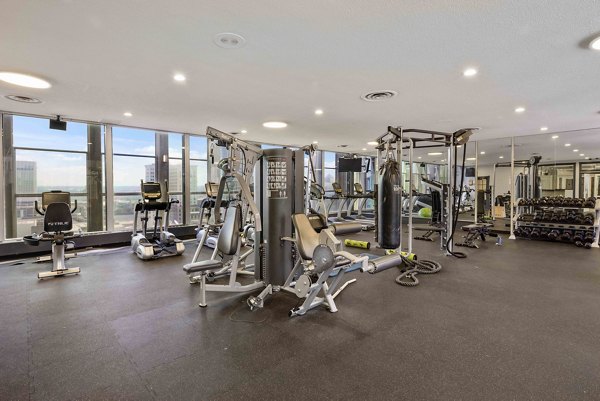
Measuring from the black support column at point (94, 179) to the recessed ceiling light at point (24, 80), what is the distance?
99.9 inches

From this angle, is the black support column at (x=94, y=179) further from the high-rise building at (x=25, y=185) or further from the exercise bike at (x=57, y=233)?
the exercise bike at (x=57, y=233)

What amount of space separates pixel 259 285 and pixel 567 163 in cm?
1066

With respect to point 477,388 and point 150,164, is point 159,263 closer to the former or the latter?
point 150,164

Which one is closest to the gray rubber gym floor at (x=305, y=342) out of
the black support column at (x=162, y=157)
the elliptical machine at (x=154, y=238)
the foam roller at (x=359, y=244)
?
the elliptical machine at (x=154, y=238)

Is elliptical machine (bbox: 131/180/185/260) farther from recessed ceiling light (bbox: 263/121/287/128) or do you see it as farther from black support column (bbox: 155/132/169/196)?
recessed ceiling light (bbox: 263/121/287/128)

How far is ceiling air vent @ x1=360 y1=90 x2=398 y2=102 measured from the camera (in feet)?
13.4

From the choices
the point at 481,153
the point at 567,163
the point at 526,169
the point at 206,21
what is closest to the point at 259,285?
the point at 206,21

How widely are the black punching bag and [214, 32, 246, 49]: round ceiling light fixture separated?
2587 millimetres

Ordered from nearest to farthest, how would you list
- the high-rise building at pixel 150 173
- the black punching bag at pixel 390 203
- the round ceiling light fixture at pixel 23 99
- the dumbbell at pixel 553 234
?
the black punching bag at pixel 390 203 < the round ceiling light fixture at pixel 23 99 < the dumbbell at pixel 553 234 < the high-rise building at pixel 150 173

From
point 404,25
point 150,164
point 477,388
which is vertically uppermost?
point 404,25

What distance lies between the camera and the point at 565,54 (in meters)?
2.84

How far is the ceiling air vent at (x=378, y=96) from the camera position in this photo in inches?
161

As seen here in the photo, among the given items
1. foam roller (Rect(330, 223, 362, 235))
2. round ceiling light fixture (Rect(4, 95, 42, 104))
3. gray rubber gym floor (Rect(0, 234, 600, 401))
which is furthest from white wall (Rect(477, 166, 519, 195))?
round ceiling light fixture (Rect(4, 95, 42, 104))

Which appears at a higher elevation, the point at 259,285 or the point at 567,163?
the point at 567,163
